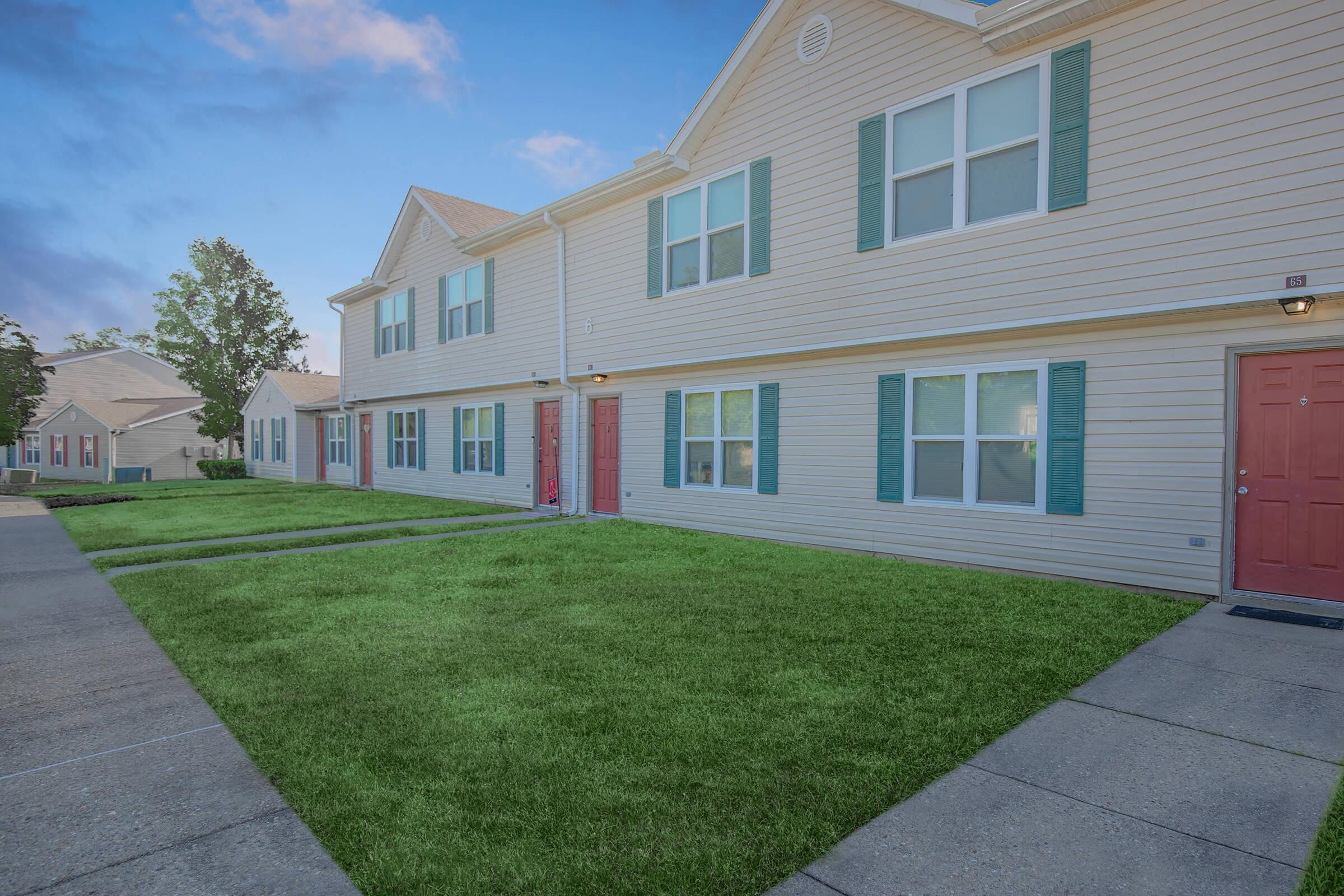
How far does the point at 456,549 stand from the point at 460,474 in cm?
741

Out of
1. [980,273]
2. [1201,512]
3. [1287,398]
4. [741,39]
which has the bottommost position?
[1201,512]

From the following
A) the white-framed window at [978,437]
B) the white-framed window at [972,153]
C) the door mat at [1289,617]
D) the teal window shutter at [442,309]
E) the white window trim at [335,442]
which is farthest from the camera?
the white window trim at [335,442]

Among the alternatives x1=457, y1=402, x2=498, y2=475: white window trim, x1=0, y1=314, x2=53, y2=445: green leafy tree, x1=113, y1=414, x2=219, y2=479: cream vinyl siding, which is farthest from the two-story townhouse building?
x1=0, y1=314, x2=53, y2=445: green leafy tree

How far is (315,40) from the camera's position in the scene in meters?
19.7

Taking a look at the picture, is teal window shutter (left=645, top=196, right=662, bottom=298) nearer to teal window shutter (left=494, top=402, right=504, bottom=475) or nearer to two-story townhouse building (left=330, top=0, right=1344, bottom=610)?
two-story townhouse building (left=330, top=0, right=1344, bottom=610)

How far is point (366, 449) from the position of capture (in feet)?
66.2

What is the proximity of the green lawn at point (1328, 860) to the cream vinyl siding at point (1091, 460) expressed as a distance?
4.15 meters

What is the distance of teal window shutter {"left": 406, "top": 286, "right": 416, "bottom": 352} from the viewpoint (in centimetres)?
1722

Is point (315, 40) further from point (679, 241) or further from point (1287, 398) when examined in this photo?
point (1287, 398)

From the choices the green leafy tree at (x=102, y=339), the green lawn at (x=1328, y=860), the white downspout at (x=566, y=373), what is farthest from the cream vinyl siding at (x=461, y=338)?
the green leafy tree at (x=102, y=339)

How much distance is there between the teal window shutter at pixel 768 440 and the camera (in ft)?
30.8

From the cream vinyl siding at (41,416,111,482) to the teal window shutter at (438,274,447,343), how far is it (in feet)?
85.0

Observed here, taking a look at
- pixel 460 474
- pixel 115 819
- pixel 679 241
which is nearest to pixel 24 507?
pixel 460 474

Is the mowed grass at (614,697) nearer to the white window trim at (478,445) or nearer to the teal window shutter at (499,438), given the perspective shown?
the teal window shutter at (499,438)
